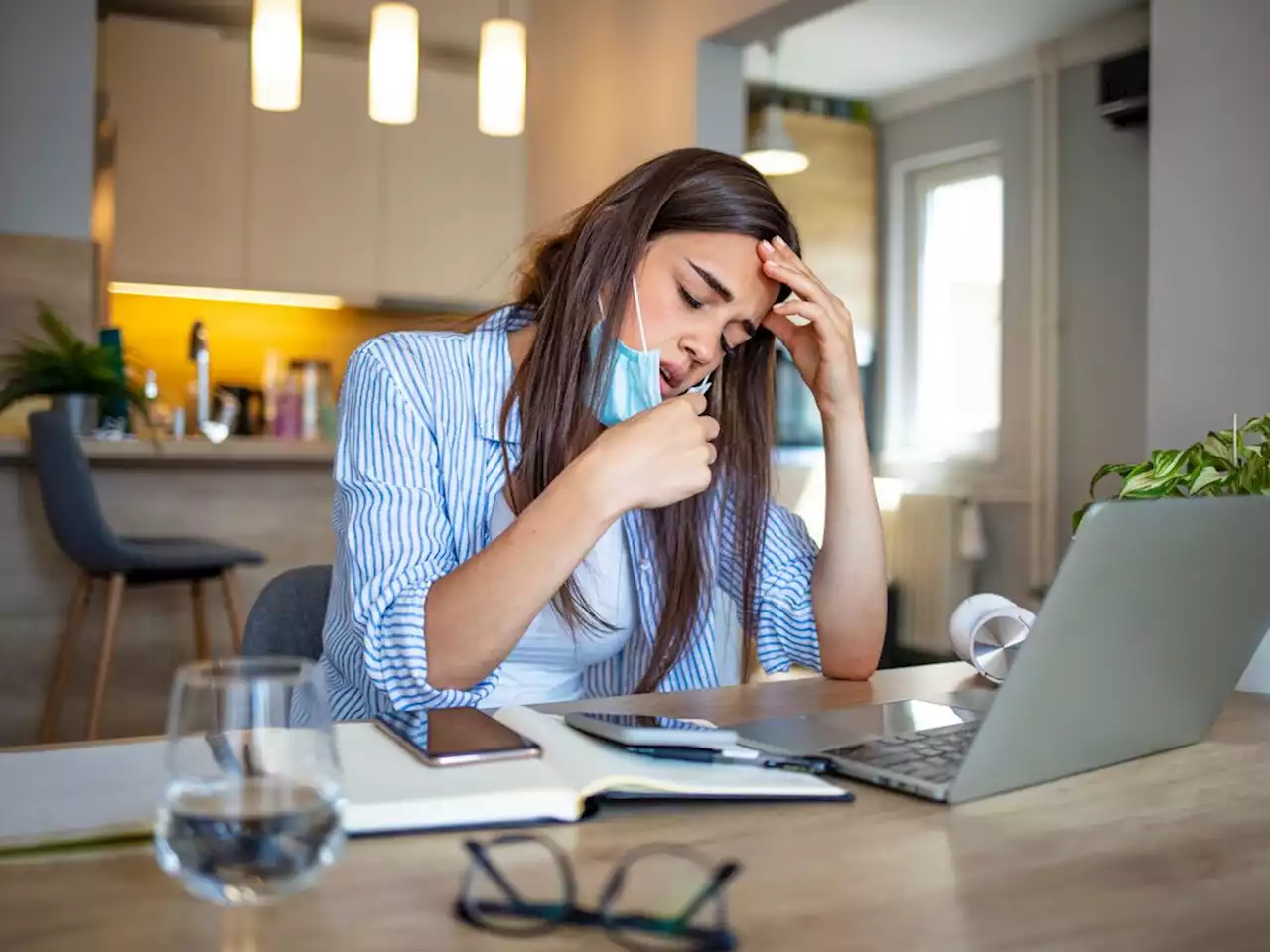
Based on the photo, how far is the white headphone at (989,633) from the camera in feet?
4.13

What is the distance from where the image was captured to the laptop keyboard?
31.8 inches

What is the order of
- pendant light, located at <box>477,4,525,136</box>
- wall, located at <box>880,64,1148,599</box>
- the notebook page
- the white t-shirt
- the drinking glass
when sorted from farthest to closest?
wall, located at <box>880,64,1148,599</box>, pendant light, located at <box>477,4,525,136</box>, the white t-shirt, the notebook page, the drinking glass

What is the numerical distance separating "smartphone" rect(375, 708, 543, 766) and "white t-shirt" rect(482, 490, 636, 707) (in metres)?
0.43

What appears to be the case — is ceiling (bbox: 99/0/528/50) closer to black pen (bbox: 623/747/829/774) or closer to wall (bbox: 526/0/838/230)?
wall (bbox: 526/0/838/230)

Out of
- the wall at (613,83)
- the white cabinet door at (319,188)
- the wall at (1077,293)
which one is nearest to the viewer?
the wall at (613,83)

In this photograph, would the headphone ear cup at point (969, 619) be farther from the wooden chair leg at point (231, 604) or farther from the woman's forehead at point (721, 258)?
the wooden chair leg at point (231, 604)

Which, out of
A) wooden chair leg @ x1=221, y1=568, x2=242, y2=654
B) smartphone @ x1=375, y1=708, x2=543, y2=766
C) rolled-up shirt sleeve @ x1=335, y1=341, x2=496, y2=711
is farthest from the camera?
wooden chair leg @ x1=221, y1=568, x2=242, y2=654

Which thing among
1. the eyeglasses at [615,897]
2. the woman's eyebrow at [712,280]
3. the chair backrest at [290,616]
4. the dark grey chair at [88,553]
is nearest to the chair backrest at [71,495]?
the dark grey chair at [88,553]

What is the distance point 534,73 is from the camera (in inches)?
199

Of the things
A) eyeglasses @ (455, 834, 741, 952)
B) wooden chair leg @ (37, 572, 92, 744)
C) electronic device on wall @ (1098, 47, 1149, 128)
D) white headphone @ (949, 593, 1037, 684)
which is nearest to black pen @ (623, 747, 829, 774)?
eyeglasses @ (455, 834, 741, 952)

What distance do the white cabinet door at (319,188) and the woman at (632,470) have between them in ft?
11.2

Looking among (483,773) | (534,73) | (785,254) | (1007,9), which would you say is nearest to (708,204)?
(785,254)

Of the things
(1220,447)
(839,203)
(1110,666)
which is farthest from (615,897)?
(839,203)

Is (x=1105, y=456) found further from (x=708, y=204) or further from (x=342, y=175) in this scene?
(x=708, y=204)
